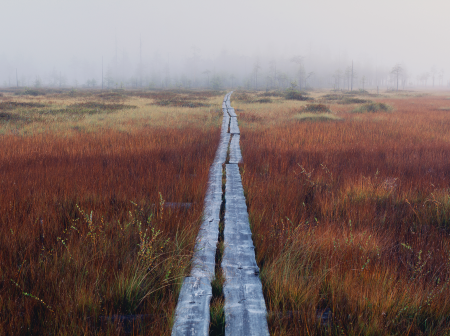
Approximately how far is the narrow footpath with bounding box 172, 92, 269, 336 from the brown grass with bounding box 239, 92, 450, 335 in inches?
4.2

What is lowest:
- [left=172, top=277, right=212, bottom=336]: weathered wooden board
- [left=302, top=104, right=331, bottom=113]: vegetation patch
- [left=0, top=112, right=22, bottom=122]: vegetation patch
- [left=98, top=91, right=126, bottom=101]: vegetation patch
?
[left=172, top=277, right=212, bottom=336]: weathered wooden board

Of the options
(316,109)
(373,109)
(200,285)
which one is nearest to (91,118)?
(316,109)

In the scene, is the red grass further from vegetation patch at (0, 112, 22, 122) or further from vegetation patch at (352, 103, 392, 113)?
vegetation patch at (352, 103, 392, 113)

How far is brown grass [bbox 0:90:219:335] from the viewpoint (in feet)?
5.38

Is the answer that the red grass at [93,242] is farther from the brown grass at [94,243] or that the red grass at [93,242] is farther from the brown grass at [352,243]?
the brown grass at [352,243]

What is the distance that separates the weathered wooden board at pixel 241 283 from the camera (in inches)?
61.1

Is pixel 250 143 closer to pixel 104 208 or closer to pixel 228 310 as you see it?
pixel 104 208

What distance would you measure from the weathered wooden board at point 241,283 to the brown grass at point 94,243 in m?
0.31

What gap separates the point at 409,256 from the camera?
2367 mm

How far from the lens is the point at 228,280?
1910 millimetres

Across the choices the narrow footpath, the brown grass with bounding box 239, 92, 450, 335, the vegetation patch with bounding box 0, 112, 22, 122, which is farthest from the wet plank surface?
the vegetation patch with bounding box 0, 112, 22, 122

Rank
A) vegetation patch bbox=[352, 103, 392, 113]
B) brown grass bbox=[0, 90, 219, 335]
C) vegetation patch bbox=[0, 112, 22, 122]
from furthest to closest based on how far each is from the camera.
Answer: vegetation patch bbox=[352, 103, 392, 113], vegetation patch bbox=[0, 112, 22, 122], brown grass bbox=[0, 90, 219, 335]

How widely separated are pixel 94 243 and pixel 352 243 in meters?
2.07

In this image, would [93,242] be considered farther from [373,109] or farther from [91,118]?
[373,109]
